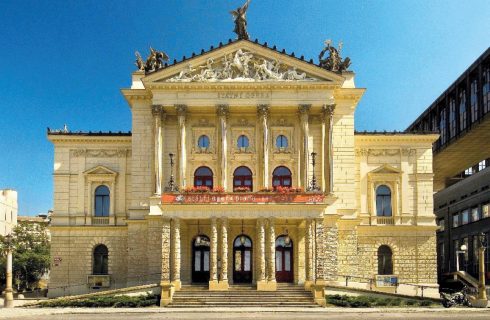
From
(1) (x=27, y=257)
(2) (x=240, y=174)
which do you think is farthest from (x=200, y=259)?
(1) (x=27, y=257)

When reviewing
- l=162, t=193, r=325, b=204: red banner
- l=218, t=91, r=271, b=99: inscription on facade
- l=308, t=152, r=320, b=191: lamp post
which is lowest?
l=162, t=193, r=325, b=204: red banner

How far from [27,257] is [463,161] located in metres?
53.1

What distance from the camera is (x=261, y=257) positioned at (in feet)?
169

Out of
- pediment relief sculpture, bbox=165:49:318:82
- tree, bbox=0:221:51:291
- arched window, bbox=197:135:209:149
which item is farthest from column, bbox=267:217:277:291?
tree, bbox=0:221:51:291

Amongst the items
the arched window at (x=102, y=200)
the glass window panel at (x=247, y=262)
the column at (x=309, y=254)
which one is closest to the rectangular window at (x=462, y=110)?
the glass window panel at (x=247, y=262)

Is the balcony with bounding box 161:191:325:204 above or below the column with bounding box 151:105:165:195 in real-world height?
below

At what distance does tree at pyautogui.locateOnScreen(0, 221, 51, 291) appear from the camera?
8450 centimetres

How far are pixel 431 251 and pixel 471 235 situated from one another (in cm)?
2030

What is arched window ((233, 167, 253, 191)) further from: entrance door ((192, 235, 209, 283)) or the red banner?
the red banner

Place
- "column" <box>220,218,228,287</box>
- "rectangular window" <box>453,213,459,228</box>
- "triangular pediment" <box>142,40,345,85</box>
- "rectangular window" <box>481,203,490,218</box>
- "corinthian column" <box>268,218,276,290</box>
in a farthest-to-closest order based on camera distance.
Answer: "rectangular window" <box>453,213,459,228</box>
"rectangular window" <box>481,203,490,218</box>
"triangular pediment" <box>142,40,345,85</box>
"column" <box>220,218,228,287</box>
"corinthian column" <box>268,218,276,290</box>

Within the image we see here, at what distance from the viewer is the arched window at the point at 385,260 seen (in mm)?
60562

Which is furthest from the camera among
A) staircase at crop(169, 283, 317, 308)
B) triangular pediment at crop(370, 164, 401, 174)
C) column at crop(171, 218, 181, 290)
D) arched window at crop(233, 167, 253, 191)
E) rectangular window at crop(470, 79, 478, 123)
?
rectangular window at crop(470, 79, 478, 123)

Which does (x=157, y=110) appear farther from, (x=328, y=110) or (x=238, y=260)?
(x=328, y=110)

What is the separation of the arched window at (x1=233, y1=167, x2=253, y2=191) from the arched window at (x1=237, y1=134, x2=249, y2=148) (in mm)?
1805
